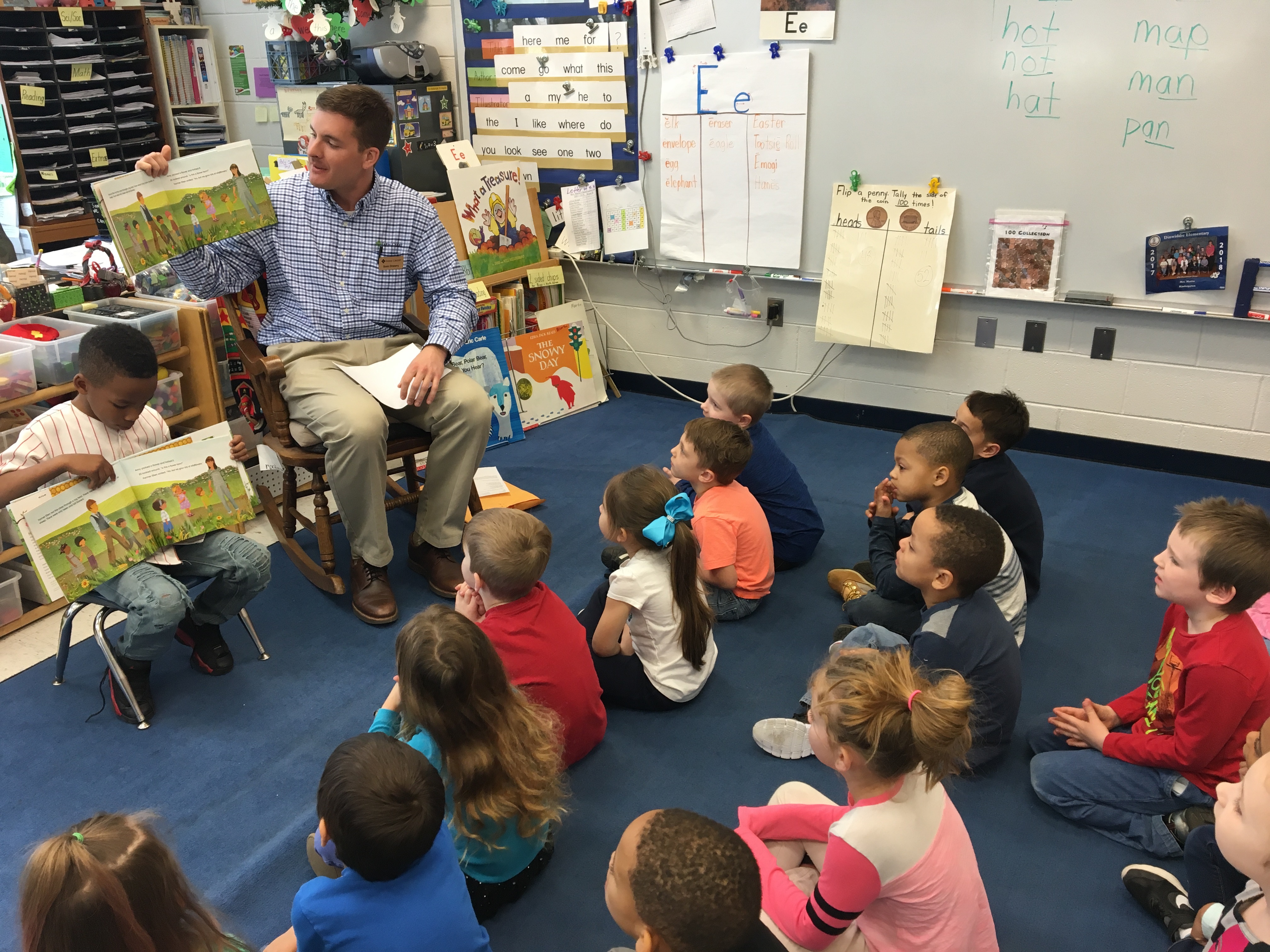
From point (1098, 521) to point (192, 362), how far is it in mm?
3157

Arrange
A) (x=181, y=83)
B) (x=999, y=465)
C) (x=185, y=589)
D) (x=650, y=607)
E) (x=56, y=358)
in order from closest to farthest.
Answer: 1. (x=650, y=607)
2. (x=185, y=589)
3. (x=999, y=465)
4. (x=56, y=358)
5. (x=181, y=83)

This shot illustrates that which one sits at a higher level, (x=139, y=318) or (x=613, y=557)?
(x=139, y=318)

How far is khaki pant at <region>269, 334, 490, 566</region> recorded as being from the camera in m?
2.69

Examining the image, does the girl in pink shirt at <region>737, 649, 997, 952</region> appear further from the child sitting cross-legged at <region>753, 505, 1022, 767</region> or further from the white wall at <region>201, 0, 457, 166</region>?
the white wall at <region>201, 0, 457, 166</region>

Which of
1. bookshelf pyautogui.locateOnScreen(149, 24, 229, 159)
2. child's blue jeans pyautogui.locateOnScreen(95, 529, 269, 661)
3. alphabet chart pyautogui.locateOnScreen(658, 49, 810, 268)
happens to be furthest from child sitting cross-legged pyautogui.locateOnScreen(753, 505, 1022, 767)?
bookshelf pyautogui.locateOnScreen(149, 24, 229, 159)

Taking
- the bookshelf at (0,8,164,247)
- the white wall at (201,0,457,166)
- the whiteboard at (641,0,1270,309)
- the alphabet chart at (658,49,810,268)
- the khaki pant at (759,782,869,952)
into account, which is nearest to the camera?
the khaki pant at (759,782,869,952)

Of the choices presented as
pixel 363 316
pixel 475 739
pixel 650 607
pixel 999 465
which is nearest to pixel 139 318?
pixel 363 316

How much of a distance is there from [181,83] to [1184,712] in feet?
19.4

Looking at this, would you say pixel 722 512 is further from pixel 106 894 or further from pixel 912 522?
pixel 106 894

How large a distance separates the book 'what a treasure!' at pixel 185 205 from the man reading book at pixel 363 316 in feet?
0.33

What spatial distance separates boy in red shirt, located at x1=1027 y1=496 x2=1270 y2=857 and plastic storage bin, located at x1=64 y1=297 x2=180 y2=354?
9.18ft

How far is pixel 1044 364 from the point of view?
3.68m

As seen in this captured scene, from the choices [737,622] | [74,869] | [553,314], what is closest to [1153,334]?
[737,622]

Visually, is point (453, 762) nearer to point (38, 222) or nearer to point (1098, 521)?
point (1098, 521)
